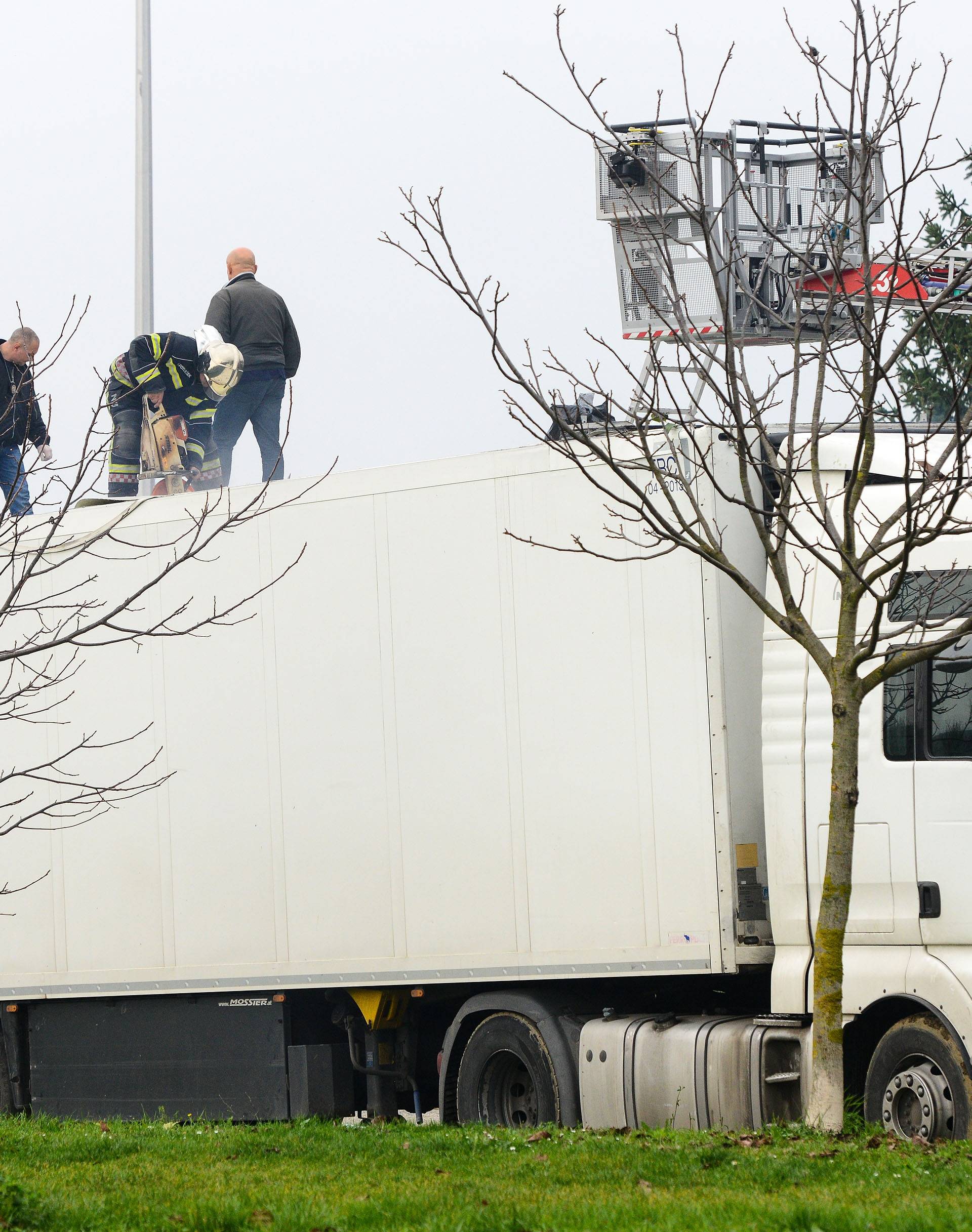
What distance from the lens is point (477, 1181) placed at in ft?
24.0

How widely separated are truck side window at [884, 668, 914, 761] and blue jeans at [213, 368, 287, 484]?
20.1 feet

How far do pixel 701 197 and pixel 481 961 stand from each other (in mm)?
4099

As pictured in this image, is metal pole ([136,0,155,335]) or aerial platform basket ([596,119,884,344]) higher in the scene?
metal pole ([136,0,155,335])

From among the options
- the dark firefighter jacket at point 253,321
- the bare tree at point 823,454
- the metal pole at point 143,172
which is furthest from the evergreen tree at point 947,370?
the metal pole at point 143,172

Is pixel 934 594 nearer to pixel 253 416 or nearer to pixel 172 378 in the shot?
pixel 172 378

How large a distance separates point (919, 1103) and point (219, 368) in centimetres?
745

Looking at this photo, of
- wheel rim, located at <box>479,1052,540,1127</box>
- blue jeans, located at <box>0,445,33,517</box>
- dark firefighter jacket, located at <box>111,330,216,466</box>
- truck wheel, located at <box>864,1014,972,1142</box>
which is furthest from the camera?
dark firefighter jacket, located at <box>111,330,216,466</box>

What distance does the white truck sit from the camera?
871 centimetres

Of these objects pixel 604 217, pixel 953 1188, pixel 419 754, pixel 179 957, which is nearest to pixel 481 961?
pixel 419 754

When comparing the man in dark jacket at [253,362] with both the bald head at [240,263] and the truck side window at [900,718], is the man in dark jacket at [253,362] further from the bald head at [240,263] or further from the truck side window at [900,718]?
the truck side window at [900,718]

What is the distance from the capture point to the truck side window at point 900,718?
852 cm

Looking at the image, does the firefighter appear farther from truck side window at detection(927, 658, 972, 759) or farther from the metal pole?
truck side window at detection(927, 658, 972, 759)

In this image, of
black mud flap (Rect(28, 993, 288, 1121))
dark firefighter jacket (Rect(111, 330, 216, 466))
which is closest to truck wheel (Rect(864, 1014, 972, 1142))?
black mud flap (Rect(28, 993, 288, 1121))

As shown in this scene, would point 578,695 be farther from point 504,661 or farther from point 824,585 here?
point 824,585
